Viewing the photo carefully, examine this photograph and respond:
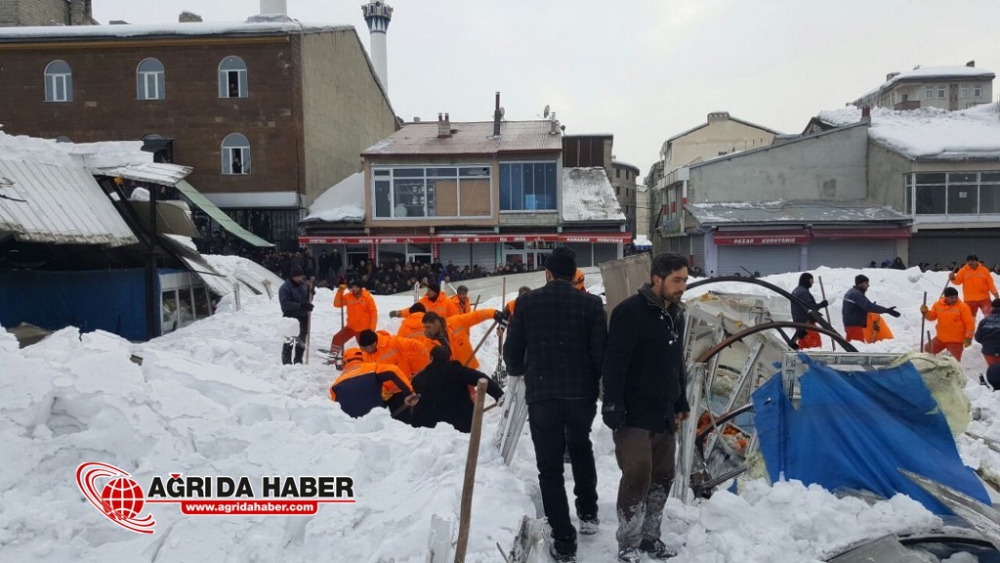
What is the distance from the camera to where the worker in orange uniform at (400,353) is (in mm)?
7242

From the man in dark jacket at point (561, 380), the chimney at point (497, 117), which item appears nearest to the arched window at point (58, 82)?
the chimney at point (497, 117)

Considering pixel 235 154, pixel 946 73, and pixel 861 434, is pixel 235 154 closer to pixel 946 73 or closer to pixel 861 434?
pixel 861 434

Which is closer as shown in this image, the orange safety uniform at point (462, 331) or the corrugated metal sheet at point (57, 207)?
the orange safety uniform at point (462, 331)

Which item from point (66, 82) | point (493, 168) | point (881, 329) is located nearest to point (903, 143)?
point (493, 168)

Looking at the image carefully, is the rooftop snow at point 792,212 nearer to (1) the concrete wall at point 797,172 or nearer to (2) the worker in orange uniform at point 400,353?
(1) the concrete wall at point 797,172

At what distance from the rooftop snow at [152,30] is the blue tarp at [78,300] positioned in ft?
62.0

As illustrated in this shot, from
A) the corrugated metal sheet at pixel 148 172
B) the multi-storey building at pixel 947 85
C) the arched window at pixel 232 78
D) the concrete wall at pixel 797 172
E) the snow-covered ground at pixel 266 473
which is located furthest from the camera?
the multi-storey building at pixel 947 85

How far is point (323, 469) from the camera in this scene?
15.5 ft

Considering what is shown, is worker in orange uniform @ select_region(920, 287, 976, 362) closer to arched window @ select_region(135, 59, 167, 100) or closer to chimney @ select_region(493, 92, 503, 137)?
chimney @ select_region(493, 92, 503, 137)

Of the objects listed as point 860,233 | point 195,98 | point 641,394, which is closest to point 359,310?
point 641,394

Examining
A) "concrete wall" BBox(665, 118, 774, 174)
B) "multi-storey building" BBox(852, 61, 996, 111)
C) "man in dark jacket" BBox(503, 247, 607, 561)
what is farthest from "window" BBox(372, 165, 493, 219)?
"multi-storey building" BBox(852, 61, 996, 111)

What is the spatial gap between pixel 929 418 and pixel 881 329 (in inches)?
299

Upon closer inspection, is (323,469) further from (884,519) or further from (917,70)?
(917,70)

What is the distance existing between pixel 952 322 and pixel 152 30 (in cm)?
2888
